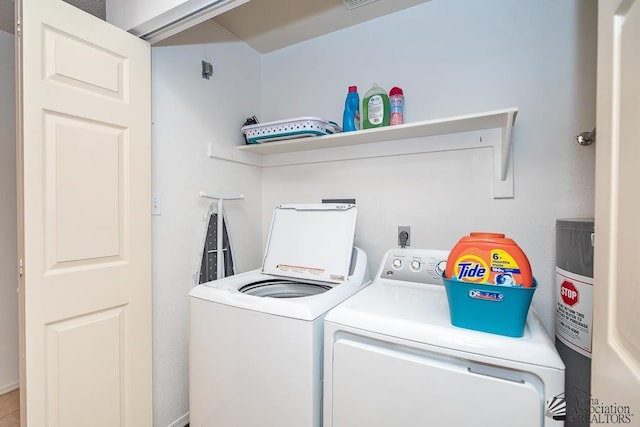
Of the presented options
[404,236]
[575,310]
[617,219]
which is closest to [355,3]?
[404,236]

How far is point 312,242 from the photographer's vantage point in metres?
1.78

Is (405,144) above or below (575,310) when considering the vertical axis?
above

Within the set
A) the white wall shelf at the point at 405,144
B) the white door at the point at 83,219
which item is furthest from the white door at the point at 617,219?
the white door at the point at 83,219

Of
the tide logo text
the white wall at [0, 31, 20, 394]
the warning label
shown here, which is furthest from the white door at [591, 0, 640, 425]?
the white wall at [0, 31, 20, 394]

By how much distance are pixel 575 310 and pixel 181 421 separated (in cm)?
209

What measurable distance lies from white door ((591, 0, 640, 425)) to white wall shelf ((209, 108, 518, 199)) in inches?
29.4

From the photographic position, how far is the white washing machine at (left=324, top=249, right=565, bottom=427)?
2.77ft

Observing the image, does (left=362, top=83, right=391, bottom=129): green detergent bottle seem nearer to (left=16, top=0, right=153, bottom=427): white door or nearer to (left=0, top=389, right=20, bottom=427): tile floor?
(left=16, top=0, right=153, bottom=427): white door

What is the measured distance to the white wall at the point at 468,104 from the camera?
1.47 m

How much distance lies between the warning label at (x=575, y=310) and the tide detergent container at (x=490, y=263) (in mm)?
324

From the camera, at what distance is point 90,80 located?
1.34 meters

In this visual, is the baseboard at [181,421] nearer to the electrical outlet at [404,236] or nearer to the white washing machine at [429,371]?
the white washing machine at [429,371]

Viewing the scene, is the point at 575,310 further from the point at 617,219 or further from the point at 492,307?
the point at 617,219

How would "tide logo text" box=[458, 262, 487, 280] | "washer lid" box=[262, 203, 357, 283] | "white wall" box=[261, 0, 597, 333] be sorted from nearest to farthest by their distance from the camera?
"tide logo text" box=[458, 262, 487, 280]
"white wall" box=[261, 0, 597, 333]
"washer lid" box=[262, 203, 357, 283]
